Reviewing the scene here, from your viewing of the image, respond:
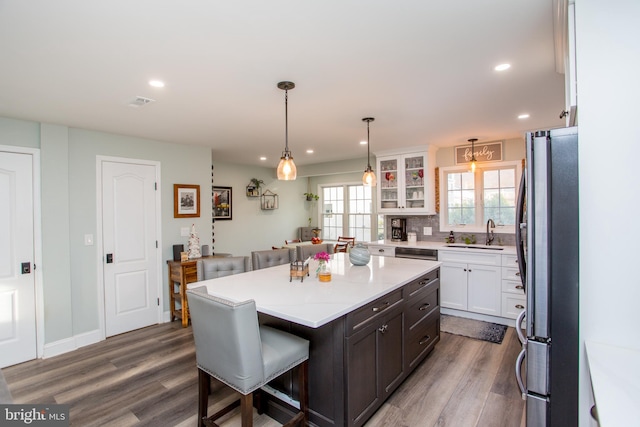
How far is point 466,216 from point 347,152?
6.98 ft

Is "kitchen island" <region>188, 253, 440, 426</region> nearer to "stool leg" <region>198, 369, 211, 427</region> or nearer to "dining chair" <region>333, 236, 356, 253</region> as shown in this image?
→ "stool leg" <region>198, 369, 211, 427</region>

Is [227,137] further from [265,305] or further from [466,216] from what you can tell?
[466,216]

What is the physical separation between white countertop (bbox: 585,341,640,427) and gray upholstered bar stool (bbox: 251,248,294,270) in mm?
2847

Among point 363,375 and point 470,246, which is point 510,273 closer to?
point 470,246

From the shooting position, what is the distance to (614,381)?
3.61ft

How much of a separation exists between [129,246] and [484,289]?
460 cm

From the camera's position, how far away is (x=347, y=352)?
1.92 meters

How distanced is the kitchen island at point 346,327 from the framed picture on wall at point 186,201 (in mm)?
2132

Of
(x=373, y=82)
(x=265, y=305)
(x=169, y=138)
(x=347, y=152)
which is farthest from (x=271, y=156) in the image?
(x=265, y=305)

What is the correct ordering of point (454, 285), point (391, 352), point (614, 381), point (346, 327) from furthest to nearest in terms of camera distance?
point (454, 285)
point (391, 352)
point (346, 327)
point (614, 381)

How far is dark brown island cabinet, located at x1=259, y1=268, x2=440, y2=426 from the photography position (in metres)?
1.95

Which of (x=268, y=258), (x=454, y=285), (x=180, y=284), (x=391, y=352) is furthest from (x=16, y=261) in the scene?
(x=454, y=285)

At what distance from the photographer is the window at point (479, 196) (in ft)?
15.0

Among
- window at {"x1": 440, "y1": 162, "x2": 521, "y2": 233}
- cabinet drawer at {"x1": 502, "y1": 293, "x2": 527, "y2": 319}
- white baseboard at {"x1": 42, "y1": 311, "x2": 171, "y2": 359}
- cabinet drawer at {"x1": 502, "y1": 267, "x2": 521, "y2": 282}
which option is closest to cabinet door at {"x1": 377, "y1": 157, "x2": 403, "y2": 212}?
window at {"x1": 440, "y1": 162, "x2": 521, "y2": 233}
